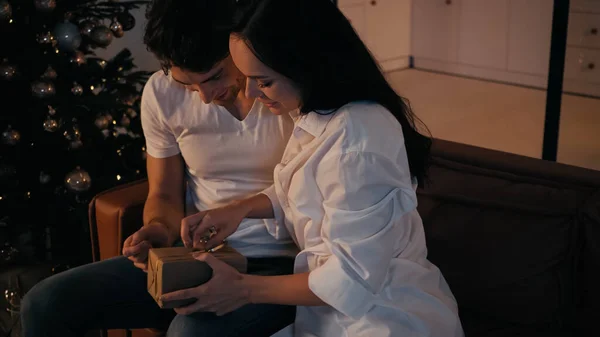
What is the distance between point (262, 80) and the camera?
1.20 metres

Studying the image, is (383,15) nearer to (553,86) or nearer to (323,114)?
(553,86)

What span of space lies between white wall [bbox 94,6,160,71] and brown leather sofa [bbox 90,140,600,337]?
163 centimetres

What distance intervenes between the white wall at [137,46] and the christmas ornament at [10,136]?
1.00m

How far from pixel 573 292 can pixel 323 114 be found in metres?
0.66

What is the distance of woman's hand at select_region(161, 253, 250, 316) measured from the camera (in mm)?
1213

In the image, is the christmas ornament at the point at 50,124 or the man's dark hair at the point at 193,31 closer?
the man's dark hair at the point at 193,31

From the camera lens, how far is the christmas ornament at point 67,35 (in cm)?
219

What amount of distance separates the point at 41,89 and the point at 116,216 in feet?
2.26

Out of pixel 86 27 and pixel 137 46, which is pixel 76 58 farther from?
pixel 137 46

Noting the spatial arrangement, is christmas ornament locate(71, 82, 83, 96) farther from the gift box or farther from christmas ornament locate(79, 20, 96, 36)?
the gift box

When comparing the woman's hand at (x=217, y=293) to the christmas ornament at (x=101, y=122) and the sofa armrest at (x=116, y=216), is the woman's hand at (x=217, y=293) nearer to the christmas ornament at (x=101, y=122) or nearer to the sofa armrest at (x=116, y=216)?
the sofa armrest at (x=116, y=216)

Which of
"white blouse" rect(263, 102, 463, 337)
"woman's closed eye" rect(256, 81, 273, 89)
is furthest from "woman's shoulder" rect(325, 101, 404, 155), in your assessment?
"woman's closed eye" rect(256, 81, 273, 89)

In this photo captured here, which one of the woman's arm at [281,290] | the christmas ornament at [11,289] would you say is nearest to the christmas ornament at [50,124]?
the christmas ornament at [11,289]

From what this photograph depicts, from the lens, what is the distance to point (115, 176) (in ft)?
7.89
